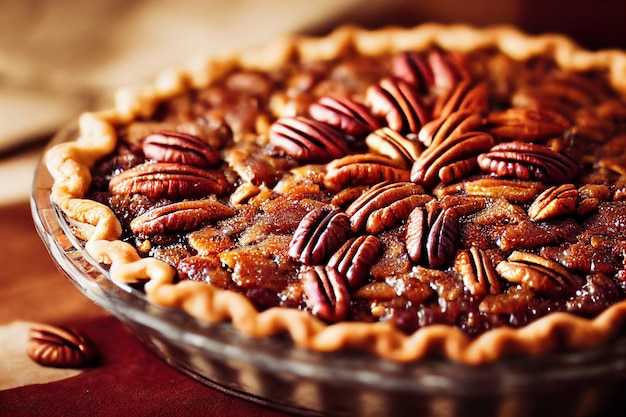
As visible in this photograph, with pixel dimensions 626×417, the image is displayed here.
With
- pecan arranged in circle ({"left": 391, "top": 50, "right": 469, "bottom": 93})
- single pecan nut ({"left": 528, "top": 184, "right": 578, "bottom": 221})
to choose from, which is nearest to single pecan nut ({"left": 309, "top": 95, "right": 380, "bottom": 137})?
pecan arranged in circle ({"left": 391, "top": 50, "right": 469, "bottom": 93})

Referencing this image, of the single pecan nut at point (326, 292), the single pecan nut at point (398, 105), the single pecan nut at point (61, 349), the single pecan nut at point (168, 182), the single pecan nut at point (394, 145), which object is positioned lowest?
the single pecan nut at point (61, 349)

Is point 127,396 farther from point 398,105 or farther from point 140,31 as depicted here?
point 140,31

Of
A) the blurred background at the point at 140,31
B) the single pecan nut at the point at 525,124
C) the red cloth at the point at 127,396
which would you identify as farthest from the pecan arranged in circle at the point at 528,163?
the blurred background at the point at 140,31

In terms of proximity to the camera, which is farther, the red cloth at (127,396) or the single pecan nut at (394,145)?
the single pecan nut at (394,145)

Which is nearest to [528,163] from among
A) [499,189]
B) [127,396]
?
[499,189]

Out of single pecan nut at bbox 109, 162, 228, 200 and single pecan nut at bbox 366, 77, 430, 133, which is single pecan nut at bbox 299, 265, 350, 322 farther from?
single pecan nut at bbox 366, 77, 430, 133

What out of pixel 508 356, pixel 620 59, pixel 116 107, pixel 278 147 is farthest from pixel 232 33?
pixel 508 356

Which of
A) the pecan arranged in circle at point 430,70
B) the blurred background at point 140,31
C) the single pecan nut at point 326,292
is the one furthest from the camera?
the blurred background at point 140,31

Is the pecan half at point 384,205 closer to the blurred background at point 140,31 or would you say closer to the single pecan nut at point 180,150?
the single pecan nut at point 180,150
